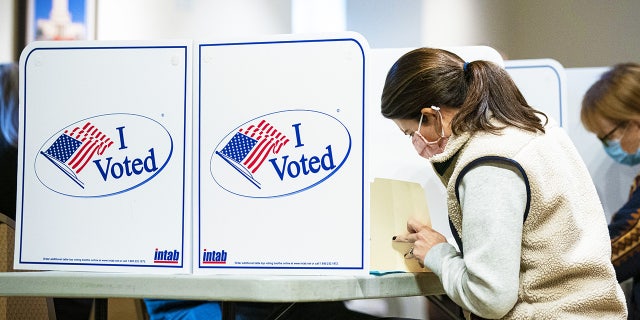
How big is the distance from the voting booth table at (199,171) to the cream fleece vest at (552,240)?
0.19 metres

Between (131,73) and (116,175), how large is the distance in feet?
0.53

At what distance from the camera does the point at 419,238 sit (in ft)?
4.30

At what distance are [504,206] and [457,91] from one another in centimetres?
25

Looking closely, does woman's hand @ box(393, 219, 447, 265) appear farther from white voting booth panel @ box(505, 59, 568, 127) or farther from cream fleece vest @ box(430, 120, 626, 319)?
white voting booth panel @ box(505, 59, 568, 127)

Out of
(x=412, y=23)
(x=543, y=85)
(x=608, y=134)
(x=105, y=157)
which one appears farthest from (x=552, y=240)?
(x=412, y=23)

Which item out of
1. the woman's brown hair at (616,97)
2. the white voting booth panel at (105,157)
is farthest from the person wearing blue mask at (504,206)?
the woman's brown hair at (616,97)

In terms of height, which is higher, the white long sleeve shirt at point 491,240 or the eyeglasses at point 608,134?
the eyeglasses at point 608,134

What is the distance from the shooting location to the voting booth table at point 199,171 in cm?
112

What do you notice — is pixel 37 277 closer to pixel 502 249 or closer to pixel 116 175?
pixel 116 175

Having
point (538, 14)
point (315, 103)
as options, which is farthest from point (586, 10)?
point (315, 103)

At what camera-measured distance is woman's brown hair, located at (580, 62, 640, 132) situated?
2.77m

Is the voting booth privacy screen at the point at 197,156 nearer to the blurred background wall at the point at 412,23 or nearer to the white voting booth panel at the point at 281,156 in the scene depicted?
the white voting booth panel at the point at 281,156

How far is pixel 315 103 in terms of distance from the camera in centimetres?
113

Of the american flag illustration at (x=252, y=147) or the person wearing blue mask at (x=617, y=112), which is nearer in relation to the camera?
the american flag illustration at (x=252, y=147)
